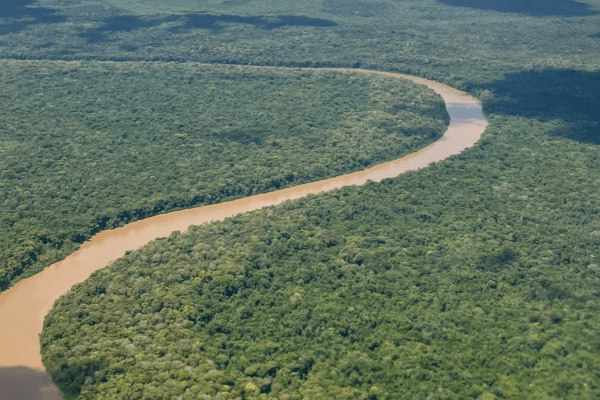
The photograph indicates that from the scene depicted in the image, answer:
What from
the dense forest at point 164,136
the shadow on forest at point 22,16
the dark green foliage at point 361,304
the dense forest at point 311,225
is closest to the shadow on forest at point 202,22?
the dense forest at point 311,225

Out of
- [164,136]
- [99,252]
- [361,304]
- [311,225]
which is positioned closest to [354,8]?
[164,136]

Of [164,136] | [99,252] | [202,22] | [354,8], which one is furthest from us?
[354,8]

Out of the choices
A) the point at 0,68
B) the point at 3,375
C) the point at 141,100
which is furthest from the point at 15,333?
the point at 0,68

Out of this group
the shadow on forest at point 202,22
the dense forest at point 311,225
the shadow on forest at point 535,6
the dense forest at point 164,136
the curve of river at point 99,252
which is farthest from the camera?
the shadow on forest at point 535,6

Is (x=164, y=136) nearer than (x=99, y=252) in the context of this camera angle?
No

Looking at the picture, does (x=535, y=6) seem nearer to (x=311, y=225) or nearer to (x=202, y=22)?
(x=202, y=22)

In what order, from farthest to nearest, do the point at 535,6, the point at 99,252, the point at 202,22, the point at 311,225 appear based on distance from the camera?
the point at 535,6, the point at 202,22, the point at 311,225, the point at 99,252

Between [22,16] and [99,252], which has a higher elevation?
[22,16]

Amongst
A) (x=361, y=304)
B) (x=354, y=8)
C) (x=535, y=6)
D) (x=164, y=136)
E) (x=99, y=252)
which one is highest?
(x=535, y=6)

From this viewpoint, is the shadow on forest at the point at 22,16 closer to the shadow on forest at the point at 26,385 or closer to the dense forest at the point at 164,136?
the dense forest at the point at 164,136
